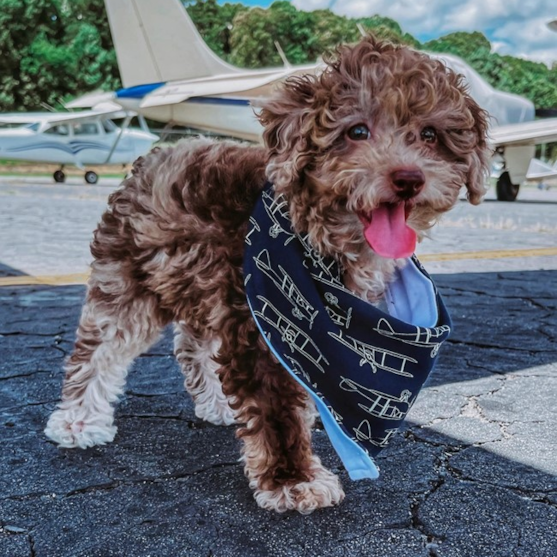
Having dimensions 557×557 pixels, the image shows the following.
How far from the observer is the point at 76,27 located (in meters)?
40.7

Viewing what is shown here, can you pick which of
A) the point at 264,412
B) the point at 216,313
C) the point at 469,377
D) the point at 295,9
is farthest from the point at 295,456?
the point at 295,9

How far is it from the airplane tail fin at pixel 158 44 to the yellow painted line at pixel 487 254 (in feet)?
41.2

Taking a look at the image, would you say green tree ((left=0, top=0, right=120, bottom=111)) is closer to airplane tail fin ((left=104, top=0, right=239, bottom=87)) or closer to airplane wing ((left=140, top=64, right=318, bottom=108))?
airplane tail fin ((left=104, top=0, right=239, bottom=87))

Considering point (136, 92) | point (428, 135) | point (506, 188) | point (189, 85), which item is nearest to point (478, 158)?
point (428, 135)

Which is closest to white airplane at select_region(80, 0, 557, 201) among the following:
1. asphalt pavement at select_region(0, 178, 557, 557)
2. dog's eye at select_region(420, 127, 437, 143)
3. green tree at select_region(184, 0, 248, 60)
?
asphalt pavement at select_region(0, 178, 557, 557)

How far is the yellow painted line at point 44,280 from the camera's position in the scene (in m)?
5.57

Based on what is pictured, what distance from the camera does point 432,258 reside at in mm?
7188

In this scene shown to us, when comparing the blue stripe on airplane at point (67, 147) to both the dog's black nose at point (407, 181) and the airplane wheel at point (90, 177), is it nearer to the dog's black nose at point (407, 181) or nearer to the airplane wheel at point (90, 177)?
the airplane wheel at point (90, 177)

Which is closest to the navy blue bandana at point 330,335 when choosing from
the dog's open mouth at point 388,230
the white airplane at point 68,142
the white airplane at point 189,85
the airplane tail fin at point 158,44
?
the dog's open mouth at point 388,230

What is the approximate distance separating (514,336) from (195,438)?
241 cm

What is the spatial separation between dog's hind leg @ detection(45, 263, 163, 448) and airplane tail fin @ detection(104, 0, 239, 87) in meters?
16.5

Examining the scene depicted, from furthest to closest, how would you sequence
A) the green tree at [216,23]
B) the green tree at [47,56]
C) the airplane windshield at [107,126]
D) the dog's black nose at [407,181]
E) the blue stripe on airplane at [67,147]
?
the green tree at [216,23] → the green tree at [47,56] → the airplane windshield at [107,126] → the blue stripe on airplane at [67,147] → the dog's black nose at [407,181]

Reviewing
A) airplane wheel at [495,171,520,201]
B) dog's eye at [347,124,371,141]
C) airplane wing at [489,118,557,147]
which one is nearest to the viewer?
dog's eye at [347,124,371,141]

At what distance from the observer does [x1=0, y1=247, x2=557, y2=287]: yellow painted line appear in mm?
5625
